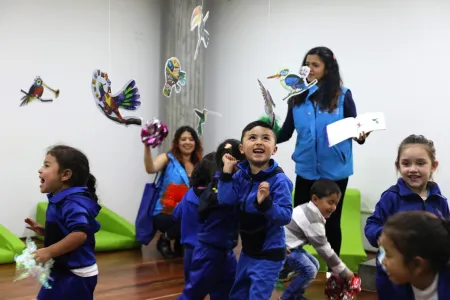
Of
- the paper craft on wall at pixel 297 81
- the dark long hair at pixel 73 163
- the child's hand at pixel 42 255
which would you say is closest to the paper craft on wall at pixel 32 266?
the child's hand at pixel 42 255

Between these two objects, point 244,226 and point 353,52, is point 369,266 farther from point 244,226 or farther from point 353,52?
point 353,52

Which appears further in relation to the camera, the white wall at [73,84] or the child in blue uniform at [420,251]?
the white wall at [73,84]

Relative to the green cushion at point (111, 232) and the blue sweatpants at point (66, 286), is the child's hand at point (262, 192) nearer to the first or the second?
the blue sweatpants at point (66, 286)

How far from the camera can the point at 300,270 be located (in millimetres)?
4105

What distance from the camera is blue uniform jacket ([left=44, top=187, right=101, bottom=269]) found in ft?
8.99

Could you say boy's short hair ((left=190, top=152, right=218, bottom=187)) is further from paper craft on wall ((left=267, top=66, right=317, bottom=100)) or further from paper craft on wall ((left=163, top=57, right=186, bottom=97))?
paper craft on wall ((left=163, top=57, right=186, bottom=97))

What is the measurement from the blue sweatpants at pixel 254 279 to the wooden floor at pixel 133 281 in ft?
3.99

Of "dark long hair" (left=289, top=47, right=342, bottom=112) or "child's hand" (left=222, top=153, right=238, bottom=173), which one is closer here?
"child's hand" (left=222, top=153, right=238, bottom=173)

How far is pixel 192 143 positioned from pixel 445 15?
2333 millimetres

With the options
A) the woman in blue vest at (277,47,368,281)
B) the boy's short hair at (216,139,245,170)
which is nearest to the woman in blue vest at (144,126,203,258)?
the woman in blue vest at (277,47,368,281)

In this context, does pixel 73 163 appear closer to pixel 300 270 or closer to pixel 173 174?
pixel 300 270

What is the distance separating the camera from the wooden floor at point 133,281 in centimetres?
442

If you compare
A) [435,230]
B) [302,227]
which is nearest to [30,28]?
[302,227]

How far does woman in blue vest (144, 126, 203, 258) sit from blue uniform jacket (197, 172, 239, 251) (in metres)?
1.86
